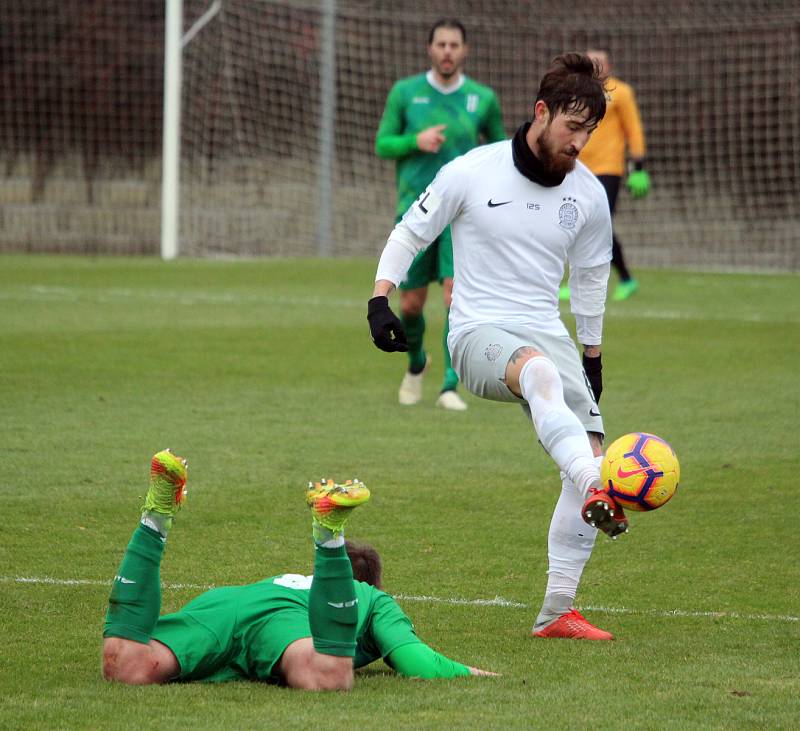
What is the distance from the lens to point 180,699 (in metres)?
4.13

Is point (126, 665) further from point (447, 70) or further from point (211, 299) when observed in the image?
point (211, 299)

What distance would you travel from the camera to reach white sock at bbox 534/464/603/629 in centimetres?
500

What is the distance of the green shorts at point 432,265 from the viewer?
9461 mm

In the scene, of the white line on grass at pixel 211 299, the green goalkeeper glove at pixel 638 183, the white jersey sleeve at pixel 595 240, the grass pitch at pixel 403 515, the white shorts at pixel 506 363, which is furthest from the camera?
the green goalkeeper glove at pixel 638 183

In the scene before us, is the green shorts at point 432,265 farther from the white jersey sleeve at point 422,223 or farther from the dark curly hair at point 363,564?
the dark curly hair at point 363,564

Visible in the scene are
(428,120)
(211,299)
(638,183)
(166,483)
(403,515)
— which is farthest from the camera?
(211,299)

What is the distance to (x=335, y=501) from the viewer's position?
13.9 feet

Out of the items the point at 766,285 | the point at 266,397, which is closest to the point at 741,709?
the point at 266,397

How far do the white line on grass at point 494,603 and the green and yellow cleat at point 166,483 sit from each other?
1.01m

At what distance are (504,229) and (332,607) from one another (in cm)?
159

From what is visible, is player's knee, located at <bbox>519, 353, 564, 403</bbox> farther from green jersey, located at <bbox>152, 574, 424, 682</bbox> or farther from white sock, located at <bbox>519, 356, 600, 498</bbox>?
green jersey, located at <bbox>152, 574, 424, 682</bbox>

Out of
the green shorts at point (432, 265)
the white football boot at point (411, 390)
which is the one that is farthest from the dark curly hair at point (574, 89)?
the white football boot at point (411, 390)

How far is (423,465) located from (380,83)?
16035mm

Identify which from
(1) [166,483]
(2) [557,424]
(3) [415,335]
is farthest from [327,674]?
(3) [415,335]
